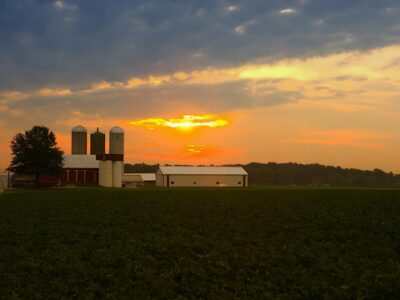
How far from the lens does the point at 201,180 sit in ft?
338

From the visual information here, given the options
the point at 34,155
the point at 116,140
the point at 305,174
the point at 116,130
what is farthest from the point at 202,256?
the point at 305,174

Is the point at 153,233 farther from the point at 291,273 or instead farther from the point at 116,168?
the point at 116,168

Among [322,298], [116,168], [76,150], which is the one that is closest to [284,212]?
[322,298]

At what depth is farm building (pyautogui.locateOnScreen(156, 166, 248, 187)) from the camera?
10138cm

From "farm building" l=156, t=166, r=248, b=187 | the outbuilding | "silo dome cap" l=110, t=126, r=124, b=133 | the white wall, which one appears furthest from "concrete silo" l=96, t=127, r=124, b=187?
the white wall

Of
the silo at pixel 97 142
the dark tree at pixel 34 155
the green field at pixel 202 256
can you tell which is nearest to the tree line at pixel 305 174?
the silo at pixel 97 142

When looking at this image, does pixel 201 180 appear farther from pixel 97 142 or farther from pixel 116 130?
pixel 97 142

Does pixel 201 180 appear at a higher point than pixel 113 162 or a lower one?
lower

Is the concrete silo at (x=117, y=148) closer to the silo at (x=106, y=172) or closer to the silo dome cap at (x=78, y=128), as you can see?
the silo at (x=106, y=172)

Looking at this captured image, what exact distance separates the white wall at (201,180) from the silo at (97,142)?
18375mm

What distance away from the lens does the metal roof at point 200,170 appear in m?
102

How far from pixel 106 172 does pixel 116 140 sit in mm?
7925

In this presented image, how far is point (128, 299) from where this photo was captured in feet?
45.8

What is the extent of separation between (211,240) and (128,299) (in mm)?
7905
